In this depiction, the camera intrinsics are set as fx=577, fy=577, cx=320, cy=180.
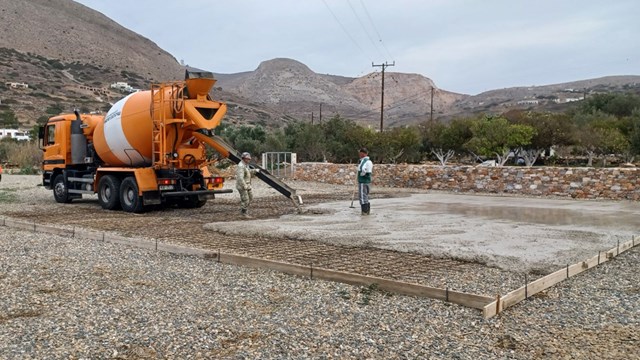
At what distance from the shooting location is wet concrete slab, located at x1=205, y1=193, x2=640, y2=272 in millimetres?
8898

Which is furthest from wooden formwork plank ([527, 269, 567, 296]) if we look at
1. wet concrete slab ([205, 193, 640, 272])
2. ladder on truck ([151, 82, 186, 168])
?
ladder on truck ([151, 82, 186, 168])

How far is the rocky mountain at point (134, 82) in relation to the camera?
76.4 meters

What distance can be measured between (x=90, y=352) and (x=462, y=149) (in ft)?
129

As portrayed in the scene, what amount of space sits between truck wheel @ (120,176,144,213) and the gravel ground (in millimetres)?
7221

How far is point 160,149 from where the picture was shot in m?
14.9

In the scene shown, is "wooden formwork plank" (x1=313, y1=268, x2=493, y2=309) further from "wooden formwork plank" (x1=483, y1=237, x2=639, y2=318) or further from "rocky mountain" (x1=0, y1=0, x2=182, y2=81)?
"rocky mountain" (x1=0, y1=0, x2=182, y2=81)

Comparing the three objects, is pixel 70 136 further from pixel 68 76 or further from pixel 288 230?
pixel 68 76

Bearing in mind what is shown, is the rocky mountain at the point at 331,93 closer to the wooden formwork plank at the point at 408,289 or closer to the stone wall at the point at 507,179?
the stone wall at the point at 507,179

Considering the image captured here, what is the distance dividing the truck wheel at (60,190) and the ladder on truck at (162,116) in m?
4.89

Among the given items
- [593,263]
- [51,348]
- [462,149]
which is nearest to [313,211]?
[593,263]

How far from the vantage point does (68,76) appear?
8494 centimetres

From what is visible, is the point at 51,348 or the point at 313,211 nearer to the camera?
the point at 51,348

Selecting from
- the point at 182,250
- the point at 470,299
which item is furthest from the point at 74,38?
the point at 470,299

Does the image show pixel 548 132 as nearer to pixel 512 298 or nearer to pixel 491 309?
pixel 512 298
